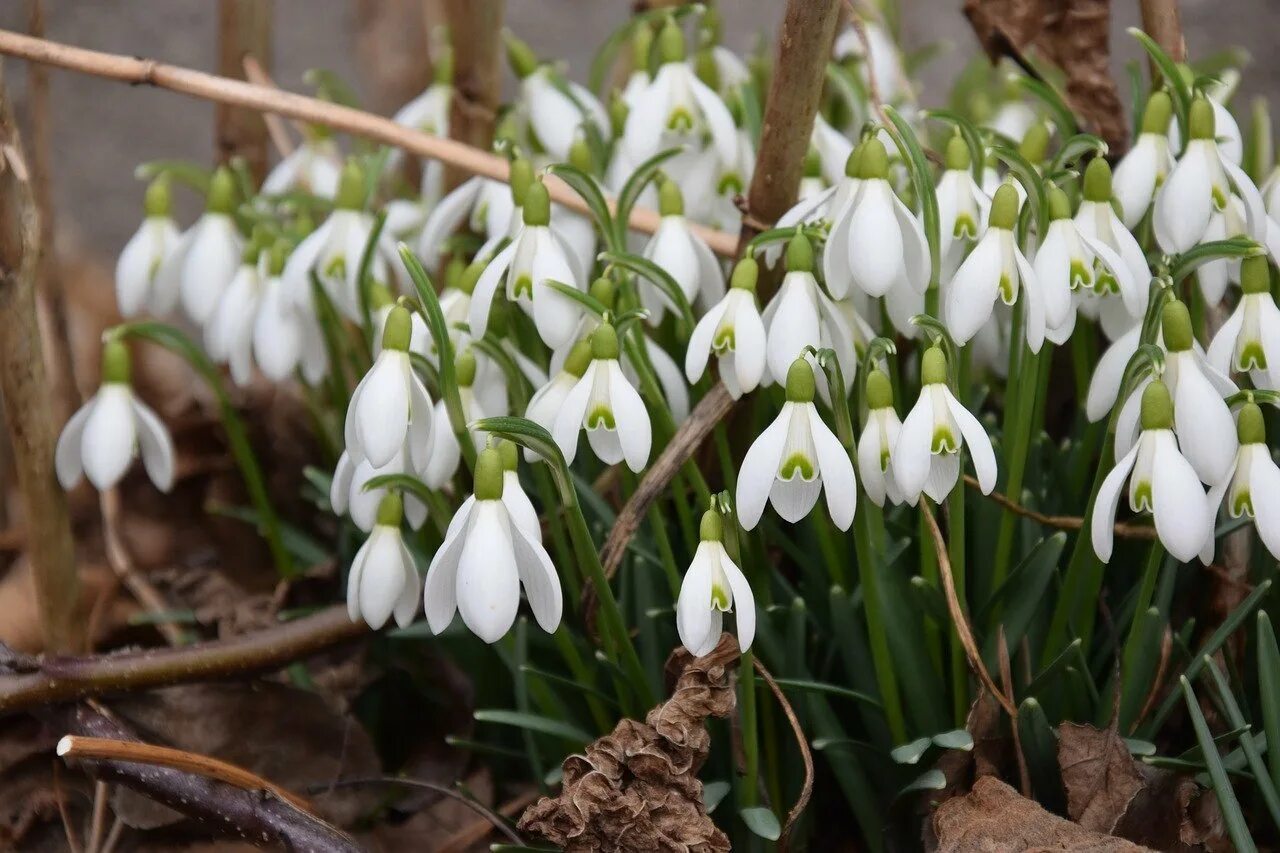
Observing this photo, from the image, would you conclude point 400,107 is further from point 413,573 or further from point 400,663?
point 413,573

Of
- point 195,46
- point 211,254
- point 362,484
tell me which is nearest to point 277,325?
point 211,254

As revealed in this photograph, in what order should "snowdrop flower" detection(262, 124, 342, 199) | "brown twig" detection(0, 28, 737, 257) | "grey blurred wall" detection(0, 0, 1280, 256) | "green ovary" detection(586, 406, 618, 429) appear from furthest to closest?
"grey blurred wall" detection(0, 0, 1280, 256) → "snowdrop flower" detection(262, 124, 342, 199) → "brown twig" detection(0, 28, 737, 257) → "green ovary" detection(586, 406, 618, 429)

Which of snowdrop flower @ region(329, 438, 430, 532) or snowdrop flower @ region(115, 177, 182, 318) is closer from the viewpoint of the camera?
snowdrop flower @ region(329, 438, 430, 532)

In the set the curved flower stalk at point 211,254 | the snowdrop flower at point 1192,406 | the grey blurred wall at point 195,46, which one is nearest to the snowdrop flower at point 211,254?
the curved flower stalk at point 211,254

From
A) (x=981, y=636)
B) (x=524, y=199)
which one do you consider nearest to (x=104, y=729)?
(x=524, y=199)

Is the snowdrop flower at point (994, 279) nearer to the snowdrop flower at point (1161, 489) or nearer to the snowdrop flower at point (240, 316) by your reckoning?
the snowdrop flower at point (1161, 489)

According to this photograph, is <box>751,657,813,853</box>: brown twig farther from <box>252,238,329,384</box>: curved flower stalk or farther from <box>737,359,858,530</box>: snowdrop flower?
<box>252,238,329,384</box>: curved flower stalk

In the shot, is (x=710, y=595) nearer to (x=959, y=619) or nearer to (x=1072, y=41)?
(x=959, y=619)

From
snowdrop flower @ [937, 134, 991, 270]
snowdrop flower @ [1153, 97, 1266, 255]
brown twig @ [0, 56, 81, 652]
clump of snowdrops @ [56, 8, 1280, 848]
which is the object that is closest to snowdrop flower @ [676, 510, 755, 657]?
clump of snowdrops @ [56, 8, 1280, 848]
